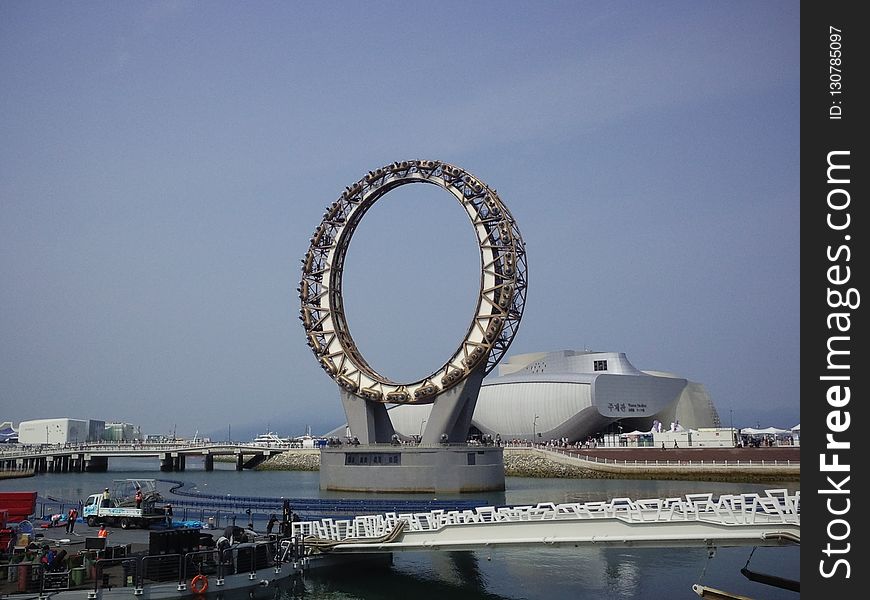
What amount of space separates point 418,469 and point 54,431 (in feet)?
442

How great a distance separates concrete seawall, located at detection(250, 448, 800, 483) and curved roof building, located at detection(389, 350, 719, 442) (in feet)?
118

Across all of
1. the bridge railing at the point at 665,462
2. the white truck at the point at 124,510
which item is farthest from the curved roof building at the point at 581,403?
the white truck at the point at 124,510

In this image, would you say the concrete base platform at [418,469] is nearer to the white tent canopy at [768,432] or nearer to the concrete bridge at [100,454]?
the concrete bridge at [100,454]

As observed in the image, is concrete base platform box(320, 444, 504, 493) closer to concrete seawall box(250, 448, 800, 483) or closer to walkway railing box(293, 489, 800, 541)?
concrete seawall box(250, 448, 800, 483)

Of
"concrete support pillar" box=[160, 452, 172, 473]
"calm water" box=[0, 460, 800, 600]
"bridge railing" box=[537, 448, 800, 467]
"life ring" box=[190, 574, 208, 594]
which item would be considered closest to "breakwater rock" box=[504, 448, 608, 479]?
"bridge railing" box=[537, 448, 800, 467]

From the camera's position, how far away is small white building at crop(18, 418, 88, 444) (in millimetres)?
178000

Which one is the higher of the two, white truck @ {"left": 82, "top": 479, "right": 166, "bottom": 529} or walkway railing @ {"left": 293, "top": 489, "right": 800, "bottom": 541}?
walkway railing @ {"left": 293, "top": 489, "right": 800, "bottom": 541}

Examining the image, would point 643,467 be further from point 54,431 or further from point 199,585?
point 54,431

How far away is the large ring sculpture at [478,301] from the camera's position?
7056 cm

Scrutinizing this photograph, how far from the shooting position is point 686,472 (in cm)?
8800

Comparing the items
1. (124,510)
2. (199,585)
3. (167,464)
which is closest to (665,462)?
(124,510)

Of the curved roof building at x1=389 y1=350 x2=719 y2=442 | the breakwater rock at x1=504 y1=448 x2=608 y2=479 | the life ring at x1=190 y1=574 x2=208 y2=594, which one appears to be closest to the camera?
the life ring at x1=190 y1=574 x2=208 y2=594

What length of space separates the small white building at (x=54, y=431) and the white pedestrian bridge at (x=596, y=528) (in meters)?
159

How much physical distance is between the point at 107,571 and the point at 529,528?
14.8 metres
